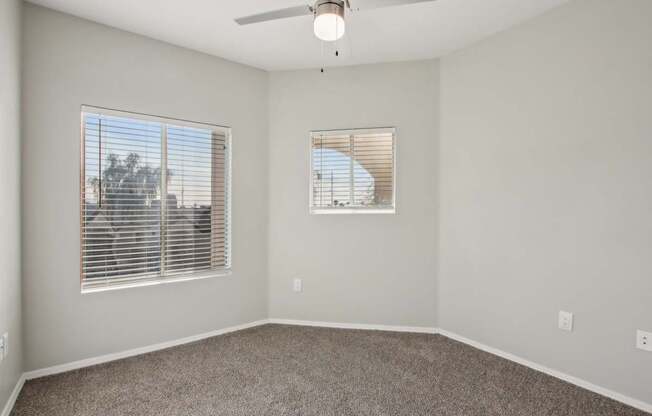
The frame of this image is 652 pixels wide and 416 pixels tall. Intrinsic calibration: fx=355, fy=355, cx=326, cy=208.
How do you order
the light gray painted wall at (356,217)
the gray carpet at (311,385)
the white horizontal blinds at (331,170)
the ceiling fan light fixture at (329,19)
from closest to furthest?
the ceiling fan light fixture at (329,19) → the gray carpet at (311,385) → the light gray painted wall at (356,217) → the white horizontal blinds at (331,170)

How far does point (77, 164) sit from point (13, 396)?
1.52 m

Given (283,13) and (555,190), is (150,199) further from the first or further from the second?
(555,190)

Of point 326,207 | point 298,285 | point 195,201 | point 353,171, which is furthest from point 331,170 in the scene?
point 195,201

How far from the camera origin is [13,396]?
7.07ft

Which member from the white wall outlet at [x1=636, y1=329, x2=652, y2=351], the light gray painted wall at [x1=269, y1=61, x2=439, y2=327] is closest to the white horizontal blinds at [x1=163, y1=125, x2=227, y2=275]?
Result: the light gray painted wall at [x1=269, y1=61, x2=439, y2=327]

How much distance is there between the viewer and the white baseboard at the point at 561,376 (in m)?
2.13

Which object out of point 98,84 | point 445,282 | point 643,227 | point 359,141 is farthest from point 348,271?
point 98,84

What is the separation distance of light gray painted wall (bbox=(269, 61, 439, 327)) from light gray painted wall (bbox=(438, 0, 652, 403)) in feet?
0.62

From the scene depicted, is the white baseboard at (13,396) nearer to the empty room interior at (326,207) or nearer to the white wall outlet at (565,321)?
the empty room interior at (326,207)

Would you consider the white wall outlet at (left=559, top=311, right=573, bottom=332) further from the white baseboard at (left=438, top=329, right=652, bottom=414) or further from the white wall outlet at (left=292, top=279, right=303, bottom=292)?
the white wall outlet at (left=292, top=279, right=303, bottom=292)

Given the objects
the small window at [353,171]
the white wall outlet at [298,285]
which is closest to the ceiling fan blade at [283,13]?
the small window at [353,171]

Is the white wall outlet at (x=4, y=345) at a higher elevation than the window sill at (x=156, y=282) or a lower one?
lower

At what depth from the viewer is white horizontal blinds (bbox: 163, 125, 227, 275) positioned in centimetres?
305

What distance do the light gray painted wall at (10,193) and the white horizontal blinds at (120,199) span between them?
425 millimetres
